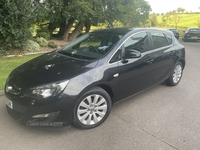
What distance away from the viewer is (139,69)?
335 centimetres

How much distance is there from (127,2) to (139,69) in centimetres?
1170

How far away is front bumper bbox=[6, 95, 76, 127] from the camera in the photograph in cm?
236

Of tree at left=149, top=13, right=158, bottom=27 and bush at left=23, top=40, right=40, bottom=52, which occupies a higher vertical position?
tree at left=149, top=13, right=158, bottom=27

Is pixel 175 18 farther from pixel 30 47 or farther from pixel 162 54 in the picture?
pixel 162 54

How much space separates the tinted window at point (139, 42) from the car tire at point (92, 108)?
1.08 meters

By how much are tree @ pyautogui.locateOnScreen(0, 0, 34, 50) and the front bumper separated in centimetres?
576

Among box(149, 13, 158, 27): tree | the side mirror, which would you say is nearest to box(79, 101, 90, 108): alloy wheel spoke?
the side mirror

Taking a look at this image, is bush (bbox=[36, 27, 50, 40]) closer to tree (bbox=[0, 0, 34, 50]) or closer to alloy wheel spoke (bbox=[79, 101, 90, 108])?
tree (bbox=[0, 0, 34, 50])

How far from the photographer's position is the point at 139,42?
3510mm

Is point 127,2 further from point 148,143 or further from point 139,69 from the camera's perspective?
point 148,143

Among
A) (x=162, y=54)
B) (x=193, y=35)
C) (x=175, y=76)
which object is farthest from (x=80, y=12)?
(x=193, y=35)

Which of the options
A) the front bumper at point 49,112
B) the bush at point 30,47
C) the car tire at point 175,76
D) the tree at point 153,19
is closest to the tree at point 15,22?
the bush at point 30,47

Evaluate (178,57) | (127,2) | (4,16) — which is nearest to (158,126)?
(178,57)

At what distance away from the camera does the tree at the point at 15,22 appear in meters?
6.93
